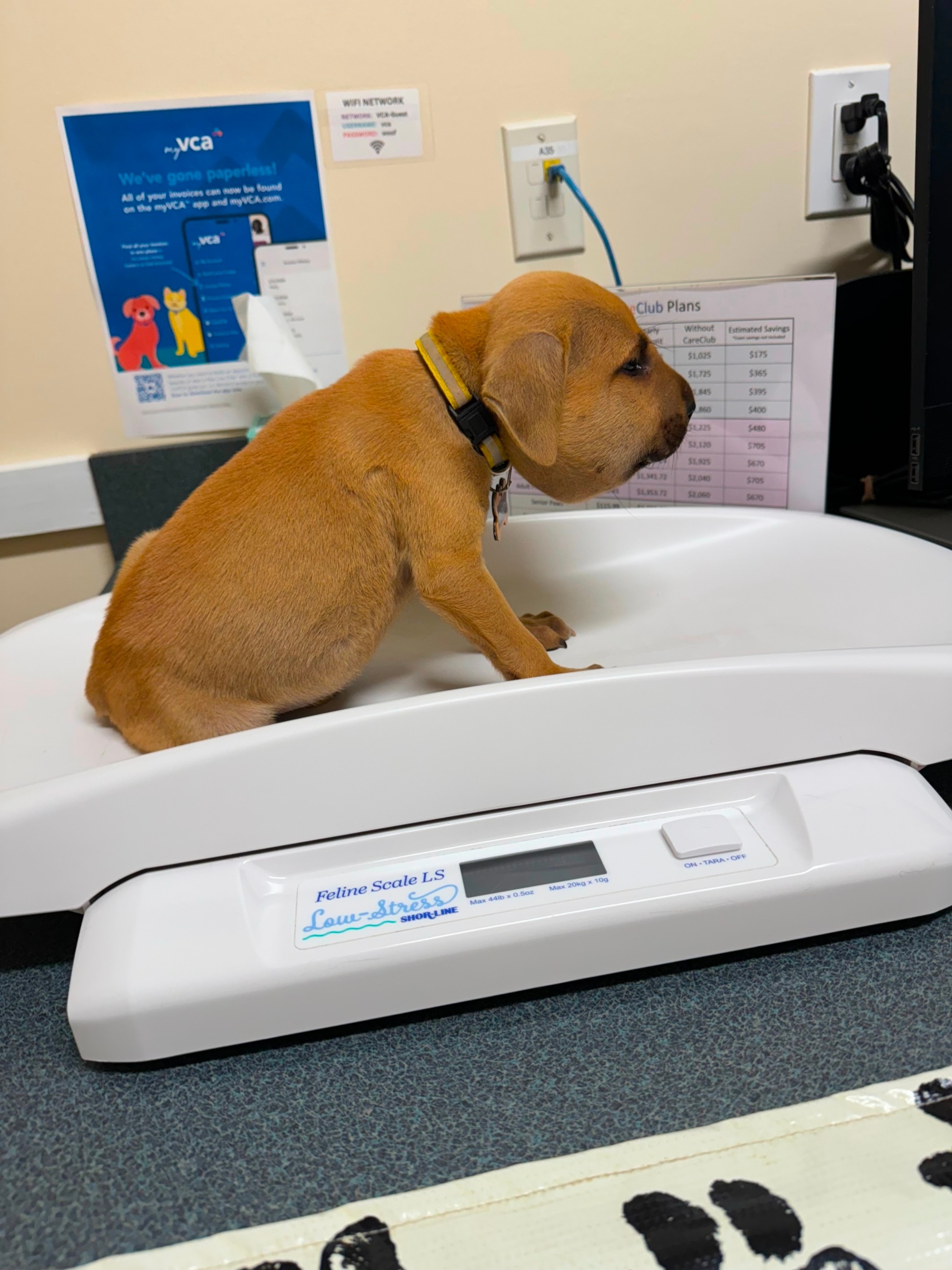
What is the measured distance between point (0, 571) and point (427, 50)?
0.74m

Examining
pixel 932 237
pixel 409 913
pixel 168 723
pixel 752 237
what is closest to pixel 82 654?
pixel 168 723

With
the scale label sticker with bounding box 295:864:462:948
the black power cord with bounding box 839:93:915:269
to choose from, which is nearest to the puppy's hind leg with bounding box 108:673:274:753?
the scale label sticker with bounding box 295:864:462:948

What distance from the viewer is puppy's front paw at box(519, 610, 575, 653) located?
661mm

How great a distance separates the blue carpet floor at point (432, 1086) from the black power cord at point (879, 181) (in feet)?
2.69

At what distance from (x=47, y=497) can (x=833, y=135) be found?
3.23 feet

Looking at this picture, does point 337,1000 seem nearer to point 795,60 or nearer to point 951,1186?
point 951,1186

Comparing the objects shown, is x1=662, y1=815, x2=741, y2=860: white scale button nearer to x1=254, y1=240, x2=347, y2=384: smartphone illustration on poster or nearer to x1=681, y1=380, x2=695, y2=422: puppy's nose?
x1=681, y1=380, x2=695, y2=422: puppy's nose

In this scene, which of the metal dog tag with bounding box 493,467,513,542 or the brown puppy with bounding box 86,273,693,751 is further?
the metal dog tag with bounding box 493,467,513,542

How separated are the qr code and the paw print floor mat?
32.5 inches

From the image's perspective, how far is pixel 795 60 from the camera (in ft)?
3.13

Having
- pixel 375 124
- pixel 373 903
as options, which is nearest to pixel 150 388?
pixel 375 124

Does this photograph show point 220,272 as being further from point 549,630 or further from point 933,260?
point 933,260

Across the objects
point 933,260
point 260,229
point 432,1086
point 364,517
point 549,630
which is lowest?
point 432,1086

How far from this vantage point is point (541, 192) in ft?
3.11
